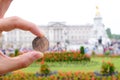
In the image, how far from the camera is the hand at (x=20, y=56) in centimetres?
84

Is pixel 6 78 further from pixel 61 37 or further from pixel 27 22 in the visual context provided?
pixel 61 37

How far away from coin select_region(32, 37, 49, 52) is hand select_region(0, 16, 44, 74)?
10 millimetres

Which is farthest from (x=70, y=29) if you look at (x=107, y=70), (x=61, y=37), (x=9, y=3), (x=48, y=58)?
(x=9, y=3)

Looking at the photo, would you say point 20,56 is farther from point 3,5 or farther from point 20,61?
point 3,5

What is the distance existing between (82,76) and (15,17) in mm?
6312

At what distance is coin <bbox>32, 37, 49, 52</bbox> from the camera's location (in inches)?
33.2

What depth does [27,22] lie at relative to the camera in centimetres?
84

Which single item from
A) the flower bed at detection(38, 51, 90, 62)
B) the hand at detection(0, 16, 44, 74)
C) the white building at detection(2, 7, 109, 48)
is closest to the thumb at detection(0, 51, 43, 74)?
the hand at detection(0, 16, 44, 74)

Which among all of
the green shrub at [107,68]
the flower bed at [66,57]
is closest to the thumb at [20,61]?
the green shrub at [107,68]

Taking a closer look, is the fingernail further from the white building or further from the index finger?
the white building

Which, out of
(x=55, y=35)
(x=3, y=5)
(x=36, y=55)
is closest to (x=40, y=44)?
(x=36, y=55)

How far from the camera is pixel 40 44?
33.3 inches

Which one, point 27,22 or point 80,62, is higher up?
point 27,22

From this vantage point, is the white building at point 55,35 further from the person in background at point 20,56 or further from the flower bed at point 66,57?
the person in background at point 20,56
